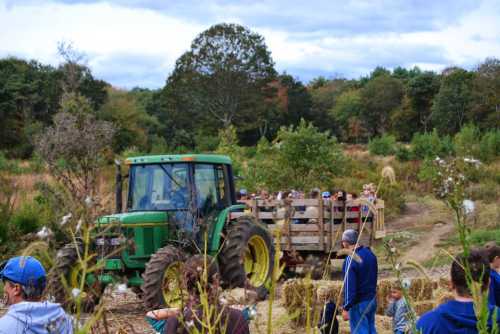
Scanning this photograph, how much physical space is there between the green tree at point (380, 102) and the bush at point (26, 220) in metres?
45.0

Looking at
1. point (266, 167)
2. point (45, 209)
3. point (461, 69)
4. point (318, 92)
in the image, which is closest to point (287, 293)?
point (45, 209)

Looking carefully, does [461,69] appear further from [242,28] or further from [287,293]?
[287,293]

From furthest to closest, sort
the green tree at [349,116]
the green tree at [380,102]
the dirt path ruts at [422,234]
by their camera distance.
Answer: the green tree at [349,116]
the green tree at [380,102]
the dirt path ruts at [422,234]

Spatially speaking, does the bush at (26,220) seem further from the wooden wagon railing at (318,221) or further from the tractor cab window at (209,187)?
the tractor cab window at (209,187)

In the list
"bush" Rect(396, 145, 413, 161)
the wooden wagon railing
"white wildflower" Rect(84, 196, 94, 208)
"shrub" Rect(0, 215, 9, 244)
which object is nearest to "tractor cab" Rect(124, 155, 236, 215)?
the wooden wagon railing

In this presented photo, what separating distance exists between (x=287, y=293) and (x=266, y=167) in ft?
40.8

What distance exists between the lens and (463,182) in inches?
73.7

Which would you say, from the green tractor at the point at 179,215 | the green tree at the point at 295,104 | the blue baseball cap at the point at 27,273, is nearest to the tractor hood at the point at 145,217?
the green tractor at the point at 179,215

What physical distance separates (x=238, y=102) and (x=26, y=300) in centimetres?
6160

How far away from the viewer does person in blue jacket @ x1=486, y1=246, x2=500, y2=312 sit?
171 inches

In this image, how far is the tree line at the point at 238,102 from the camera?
4462 cm

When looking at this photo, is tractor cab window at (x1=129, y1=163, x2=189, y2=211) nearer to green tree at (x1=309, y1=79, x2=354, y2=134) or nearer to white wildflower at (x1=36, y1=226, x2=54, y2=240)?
white wildflower at (x1=36, y1=226, x2=54, y2=240)

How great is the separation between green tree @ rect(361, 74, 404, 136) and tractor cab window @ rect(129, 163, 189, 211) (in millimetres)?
48549

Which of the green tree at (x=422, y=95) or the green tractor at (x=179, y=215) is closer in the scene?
the green tractor at (x=179, y=215)
